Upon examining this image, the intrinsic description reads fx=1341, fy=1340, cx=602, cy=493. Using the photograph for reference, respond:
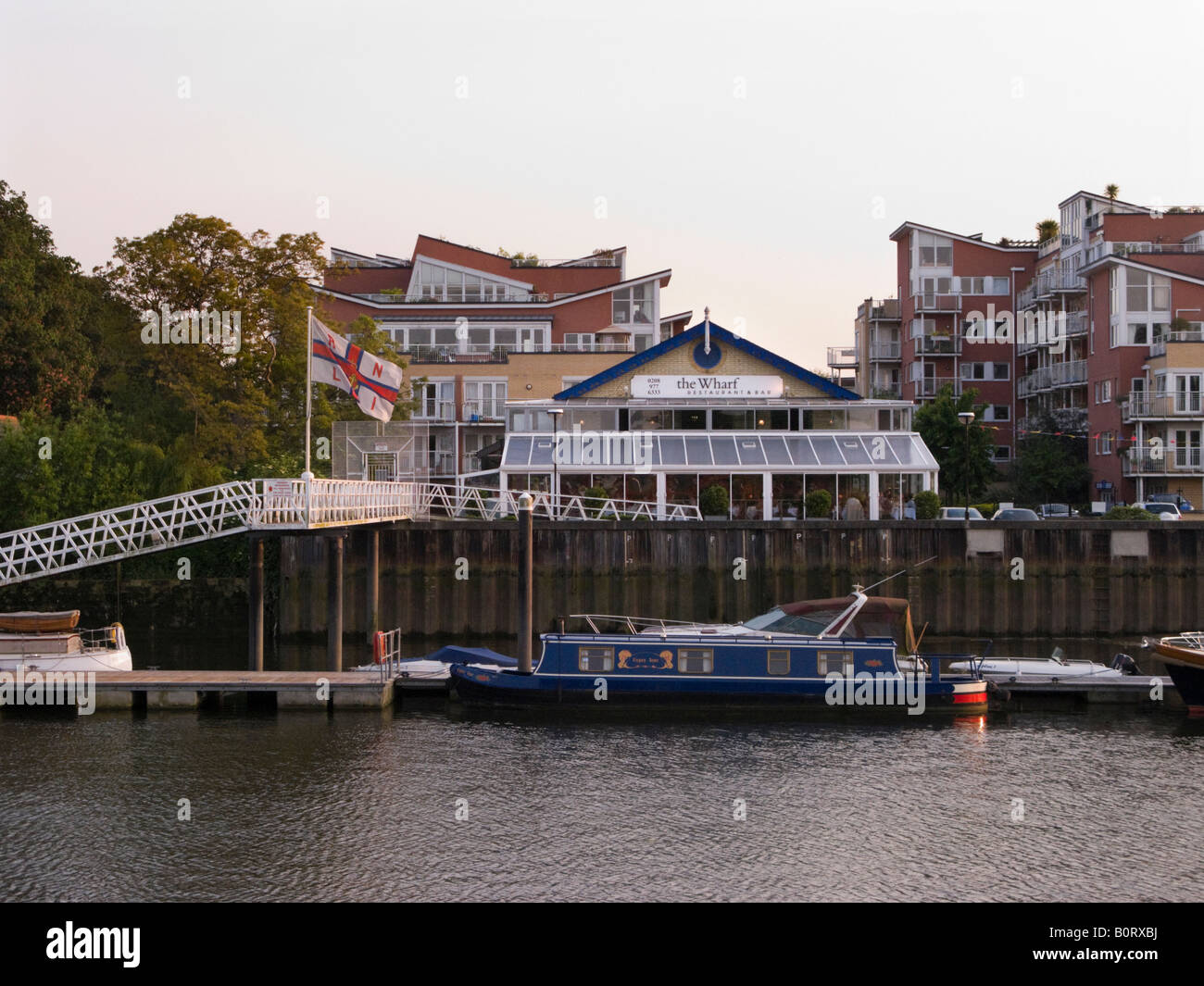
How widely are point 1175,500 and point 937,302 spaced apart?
106 feet

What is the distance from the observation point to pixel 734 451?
2323 inches

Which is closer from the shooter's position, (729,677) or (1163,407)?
(729,677)

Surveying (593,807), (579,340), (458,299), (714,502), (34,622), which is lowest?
(593,807)

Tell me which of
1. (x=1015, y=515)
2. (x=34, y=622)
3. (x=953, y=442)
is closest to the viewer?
(x=34, y=622)

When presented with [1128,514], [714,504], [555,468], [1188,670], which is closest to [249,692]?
[555,468]

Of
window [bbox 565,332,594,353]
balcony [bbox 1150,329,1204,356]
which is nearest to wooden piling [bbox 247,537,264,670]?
window [bbox 565,332,594,353]

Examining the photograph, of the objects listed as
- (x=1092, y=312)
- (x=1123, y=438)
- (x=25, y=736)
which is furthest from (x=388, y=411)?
(x=1092, y=312)

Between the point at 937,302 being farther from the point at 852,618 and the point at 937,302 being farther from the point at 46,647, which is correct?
the point at 46,647

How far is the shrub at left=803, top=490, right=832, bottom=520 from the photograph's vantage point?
56.2 metres

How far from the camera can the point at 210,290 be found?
63.8 meters

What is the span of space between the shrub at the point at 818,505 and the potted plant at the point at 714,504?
11.2 feet
